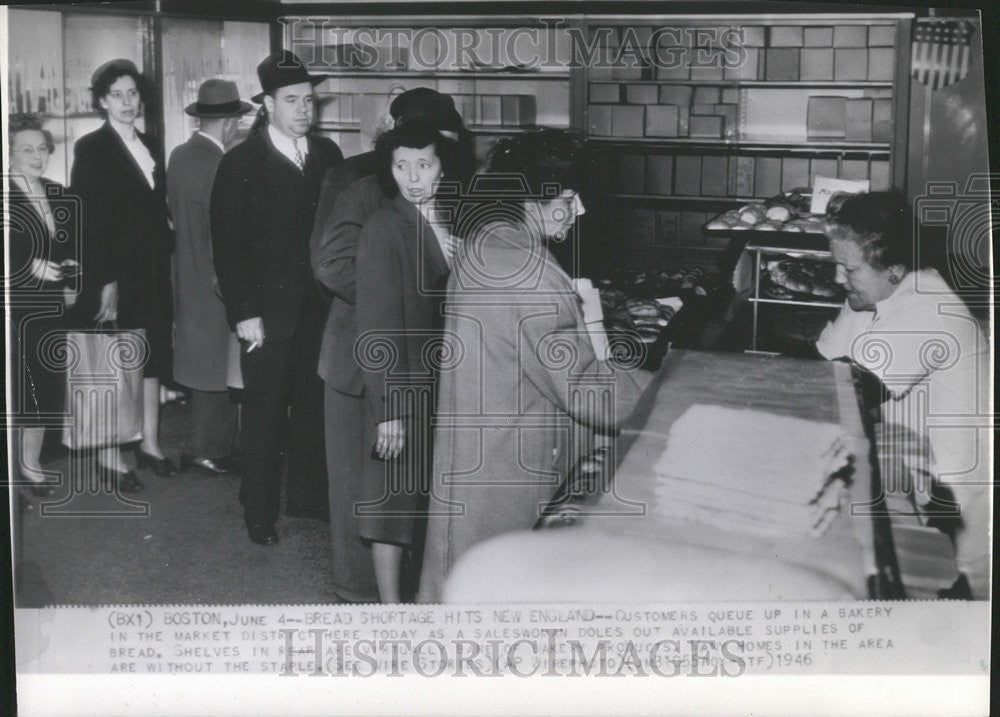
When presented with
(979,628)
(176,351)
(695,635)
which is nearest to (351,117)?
(176,351)

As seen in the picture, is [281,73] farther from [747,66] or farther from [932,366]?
[932,366]

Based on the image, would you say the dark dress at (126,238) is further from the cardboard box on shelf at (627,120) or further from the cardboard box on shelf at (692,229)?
→ the cardboard box on shelf at (692,229)

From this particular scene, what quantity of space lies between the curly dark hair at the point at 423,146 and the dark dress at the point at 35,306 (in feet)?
2.99

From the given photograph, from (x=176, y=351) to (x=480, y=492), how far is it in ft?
3.29

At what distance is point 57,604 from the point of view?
3.56m

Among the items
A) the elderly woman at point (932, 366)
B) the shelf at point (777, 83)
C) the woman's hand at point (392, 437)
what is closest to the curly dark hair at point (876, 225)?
the elderly woman at point (932, 366)

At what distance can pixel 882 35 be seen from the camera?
11.7 feet

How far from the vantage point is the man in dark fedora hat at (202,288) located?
349 centimetres

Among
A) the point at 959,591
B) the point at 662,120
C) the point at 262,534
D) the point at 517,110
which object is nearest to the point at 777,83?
the point at 662,120

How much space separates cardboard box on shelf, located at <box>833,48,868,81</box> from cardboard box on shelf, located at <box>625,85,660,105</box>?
1.81 feet

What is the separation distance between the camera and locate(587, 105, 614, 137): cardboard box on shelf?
3656mm

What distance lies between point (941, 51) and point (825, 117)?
0.43 metres

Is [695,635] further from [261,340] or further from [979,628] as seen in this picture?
[261,340]

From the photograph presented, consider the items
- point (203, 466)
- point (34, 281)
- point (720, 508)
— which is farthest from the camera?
point (203, 466)
